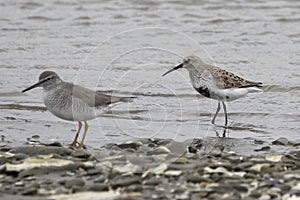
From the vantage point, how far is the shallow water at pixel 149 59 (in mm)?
10172

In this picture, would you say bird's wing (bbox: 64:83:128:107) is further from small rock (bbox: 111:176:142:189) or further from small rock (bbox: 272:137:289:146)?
small rock (bbox: 111:176:142:189)

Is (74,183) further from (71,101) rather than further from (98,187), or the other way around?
(71,101)

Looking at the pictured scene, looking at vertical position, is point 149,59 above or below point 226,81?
below

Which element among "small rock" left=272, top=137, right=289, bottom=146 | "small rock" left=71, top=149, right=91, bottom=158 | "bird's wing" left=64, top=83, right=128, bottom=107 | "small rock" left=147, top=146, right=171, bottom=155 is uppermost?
"bird's wing" left=64, top=83, right=128, bottom=107

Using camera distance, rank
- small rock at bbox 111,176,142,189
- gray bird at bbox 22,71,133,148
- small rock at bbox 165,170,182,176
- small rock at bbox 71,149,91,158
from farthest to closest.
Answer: gray bird at bbox 22,71,133,148, small rock at bbox 71,149,91,158, small rock at bbox 165,170,182,176, small rock at bbox 111,176,142,189

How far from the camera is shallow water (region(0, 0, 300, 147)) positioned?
1017 cm

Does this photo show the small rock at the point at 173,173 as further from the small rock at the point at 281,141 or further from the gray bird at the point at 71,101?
the small rock at the point at 281,141

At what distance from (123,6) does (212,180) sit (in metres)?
13.5

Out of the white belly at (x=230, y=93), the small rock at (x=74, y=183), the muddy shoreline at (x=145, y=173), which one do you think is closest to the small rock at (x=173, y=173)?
the muddy shoreline at (x=145, y=173)

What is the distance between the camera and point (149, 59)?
14.6m

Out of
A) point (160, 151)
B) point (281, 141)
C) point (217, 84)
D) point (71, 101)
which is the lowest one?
point (281, 141)

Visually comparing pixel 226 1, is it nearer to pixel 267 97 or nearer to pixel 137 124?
pixel 267 97

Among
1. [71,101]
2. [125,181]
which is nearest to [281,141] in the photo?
[71,101]

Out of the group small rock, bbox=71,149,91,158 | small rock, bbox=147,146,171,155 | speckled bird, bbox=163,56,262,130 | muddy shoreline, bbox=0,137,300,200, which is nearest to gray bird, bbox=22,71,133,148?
muddy shoreline, bbox=0,137,300,200
